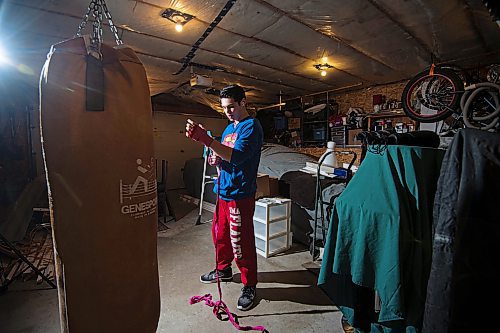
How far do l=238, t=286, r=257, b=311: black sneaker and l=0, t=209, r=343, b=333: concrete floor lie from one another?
4 centimetres

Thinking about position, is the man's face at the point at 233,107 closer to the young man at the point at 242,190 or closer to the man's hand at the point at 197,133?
the young man at the point at 242,190

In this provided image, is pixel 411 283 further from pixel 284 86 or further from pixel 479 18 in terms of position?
pixel 284 86

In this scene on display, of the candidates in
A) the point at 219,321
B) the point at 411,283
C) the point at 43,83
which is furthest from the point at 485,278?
the point at 219,321

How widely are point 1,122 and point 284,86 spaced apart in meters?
4.93

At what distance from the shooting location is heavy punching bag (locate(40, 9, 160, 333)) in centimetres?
A: 69

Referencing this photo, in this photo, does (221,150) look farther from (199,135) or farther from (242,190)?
(242,190)

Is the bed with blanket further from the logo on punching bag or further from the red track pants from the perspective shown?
the logo on punching bag

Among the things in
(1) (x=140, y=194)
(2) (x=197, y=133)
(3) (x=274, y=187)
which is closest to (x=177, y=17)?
(2) (x=197, y=133)

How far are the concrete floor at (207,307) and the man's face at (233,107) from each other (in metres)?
1.40

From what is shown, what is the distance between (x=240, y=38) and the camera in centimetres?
287

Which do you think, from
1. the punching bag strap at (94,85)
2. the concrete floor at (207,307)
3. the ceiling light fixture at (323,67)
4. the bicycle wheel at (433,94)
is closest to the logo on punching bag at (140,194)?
the punching bag strap at (94,85)

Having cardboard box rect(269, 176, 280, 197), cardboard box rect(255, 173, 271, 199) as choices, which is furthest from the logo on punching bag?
cardboard box rect(269, 176, 280, 197)

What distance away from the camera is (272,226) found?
2.84 meters

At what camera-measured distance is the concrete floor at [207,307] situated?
5.42 ft
